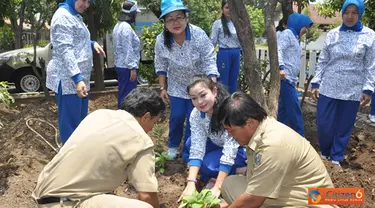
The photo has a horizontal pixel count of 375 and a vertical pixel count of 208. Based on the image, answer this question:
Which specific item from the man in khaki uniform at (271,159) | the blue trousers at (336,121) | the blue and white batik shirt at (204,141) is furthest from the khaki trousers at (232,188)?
the blue trousers at (336,121)

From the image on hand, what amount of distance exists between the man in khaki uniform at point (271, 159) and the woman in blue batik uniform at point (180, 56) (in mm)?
1467

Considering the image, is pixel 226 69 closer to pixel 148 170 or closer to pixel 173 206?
pixel 173 206

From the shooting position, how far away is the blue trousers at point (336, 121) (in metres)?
3.71

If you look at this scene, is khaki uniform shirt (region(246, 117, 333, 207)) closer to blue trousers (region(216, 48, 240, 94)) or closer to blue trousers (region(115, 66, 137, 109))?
blue trousers (region(216, 48, 240, 94))

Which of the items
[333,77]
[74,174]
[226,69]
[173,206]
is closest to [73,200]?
[74,174]

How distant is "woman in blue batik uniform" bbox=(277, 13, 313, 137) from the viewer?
4246 mm

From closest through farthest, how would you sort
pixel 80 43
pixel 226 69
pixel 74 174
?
pixel 74 174 → pixel 80 43 → pixel 226 69

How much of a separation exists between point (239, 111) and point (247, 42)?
126 centimetres

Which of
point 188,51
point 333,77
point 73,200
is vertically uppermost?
point 188,51

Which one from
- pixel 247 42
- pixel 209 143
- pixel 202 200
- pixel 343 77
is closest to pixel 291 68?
pixel 343 77

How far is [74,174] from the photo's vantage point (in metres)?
1.88

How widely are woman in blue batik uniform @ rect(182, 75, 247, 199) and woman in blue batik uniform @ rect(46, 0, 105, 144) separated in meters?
0.93

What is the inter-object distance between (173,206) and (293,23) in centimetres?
261

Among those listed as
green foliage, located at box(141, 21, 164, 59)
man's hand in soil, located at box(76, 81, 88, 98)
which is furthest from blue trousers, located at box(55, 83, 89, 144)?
green foliage, located at box(141, 21, 164, 59)
